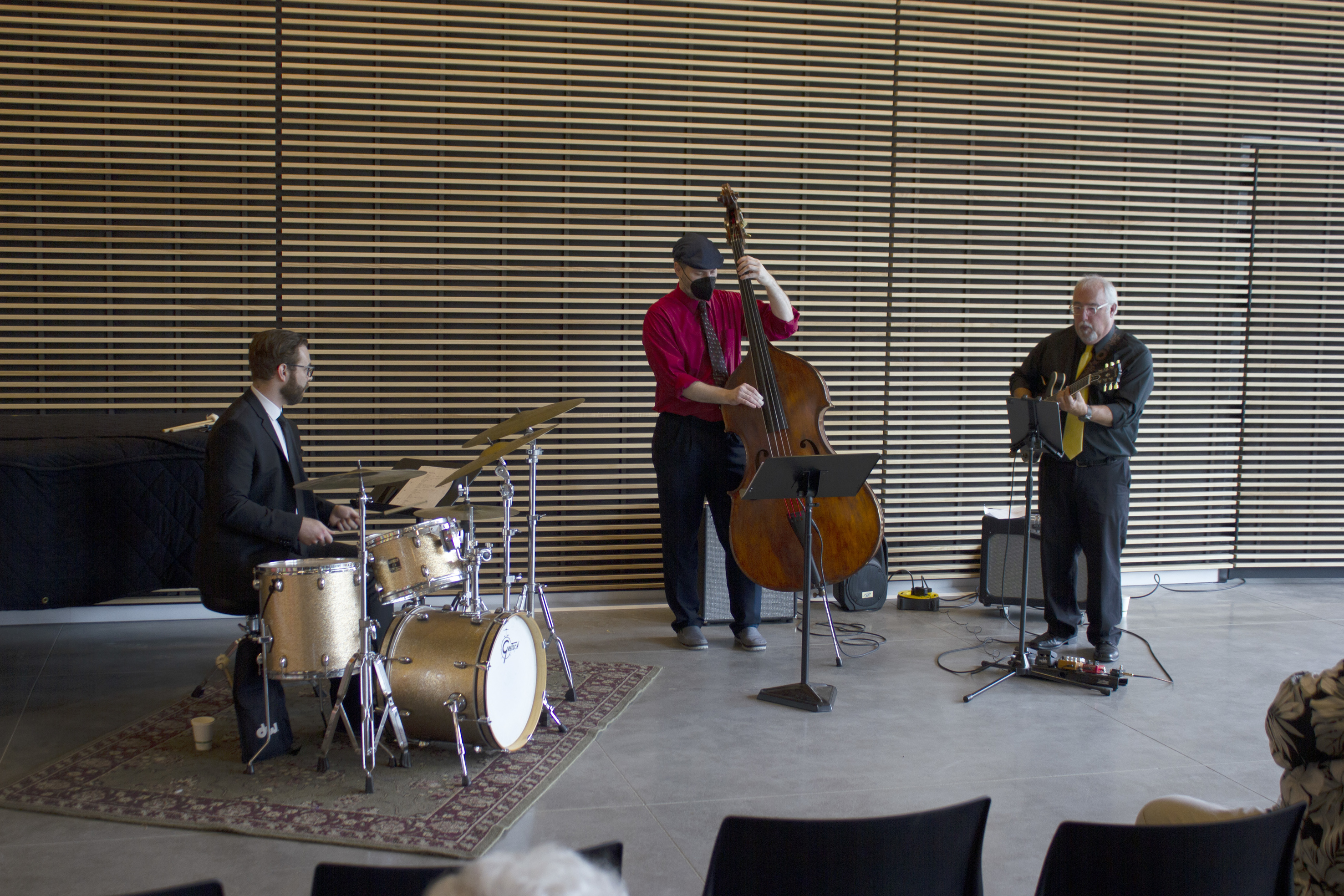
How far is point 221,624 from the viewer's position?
5574mm

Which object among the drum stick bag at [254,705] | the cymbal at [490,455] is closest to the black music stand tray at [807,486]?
the cymbal at [490,455]

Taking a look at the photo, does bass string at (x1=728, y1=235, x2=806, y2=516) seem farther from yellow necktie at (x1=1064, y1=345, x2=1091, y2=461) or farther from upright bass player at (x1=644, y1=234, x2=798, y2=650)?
yellow necktie at (x1=1064, y1=345, x2=1091, y2=461)

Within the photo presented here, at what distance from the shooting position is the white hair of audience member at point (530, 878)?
1011 millimetres

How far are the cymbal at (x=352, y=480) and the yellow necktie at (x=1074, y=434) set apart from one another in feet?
9.80

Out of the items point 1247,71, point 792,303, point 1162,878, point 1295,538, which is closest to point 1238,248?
point 1247,71

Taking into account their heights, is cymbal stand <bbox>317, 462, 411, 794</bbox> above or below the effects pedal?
above

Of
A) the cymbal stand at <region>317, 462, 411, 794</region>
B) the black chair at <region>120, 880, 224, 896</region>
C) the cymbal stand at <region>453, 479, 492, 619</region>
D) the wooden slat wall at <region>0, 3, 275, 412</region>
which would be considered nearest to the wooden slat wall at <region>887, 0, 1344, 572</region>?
the cymbal stand at <region>453, 479, 492, 619</region>

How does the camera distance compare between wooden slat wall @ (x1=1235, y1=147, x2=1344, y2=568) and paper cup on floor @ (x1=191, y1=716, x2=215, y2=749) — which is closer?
paper cup on floor @ (x1=191, y1=716, x2=215, y2=749)

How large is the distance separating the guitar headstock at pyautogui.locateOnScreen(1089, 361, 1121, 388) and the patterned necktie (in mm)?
1576

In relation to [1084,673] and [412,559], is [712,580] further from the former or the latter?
[412,559]

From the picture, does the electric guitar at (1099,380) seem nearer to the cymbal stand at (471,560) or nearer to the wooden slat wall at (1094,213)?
the wooden slat wall at (1094,213)

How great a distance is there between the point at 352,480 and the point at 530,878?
2.43m

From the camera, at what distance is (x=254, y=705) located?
3.64m

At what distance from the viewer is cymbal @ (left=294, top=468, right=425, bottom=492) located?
3246mm
